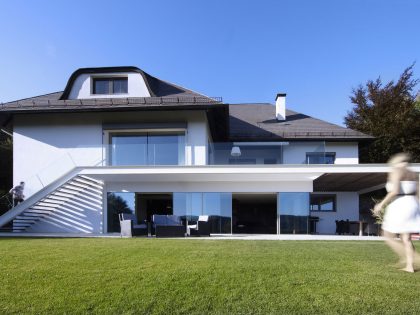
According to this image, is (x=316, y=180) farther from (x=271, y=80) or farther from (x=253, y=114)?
(x=271, y=80)

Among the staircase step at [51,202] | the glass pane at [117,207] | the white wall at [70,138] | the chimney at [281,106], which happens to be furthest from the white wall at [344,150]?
the staircase step at [51,202]

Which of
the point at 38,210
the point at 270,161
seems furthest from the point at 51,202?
the point at 270,161

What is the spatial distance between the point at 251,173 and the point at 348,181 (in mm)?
4601

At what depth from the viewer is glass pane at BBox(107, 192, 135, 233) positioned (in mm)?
16553

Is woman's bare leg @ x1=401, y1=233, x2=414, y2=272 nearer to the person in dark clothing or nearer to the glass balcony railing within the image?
the glass balcony railing

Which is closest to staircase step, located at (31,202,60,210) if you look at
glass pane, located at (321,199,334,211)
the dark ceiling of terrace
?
the dark ceiling of terrace

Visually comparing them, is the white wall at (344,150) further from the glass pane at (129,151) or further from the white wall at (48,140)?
the white wall at (48,140)

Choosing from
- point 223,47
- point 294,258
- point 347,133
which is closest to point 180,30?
point 223,47

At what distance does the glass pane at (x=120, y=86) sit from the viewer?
1811 cm

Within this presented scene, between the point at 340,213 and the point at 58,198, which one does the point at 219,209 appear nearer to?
the point at 340,213

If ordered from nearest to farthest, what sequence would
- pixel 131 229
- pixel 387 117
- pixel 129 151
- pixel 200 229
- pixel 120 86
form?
pixel 131 229, pixel 200 229, pixel 129 151, pixel 120 86, pixel 387 117

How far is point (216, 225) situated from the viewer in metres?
16.7

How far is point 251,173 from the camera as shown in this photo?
594 inches

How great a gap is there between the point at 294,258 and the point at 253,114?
1632 cm
